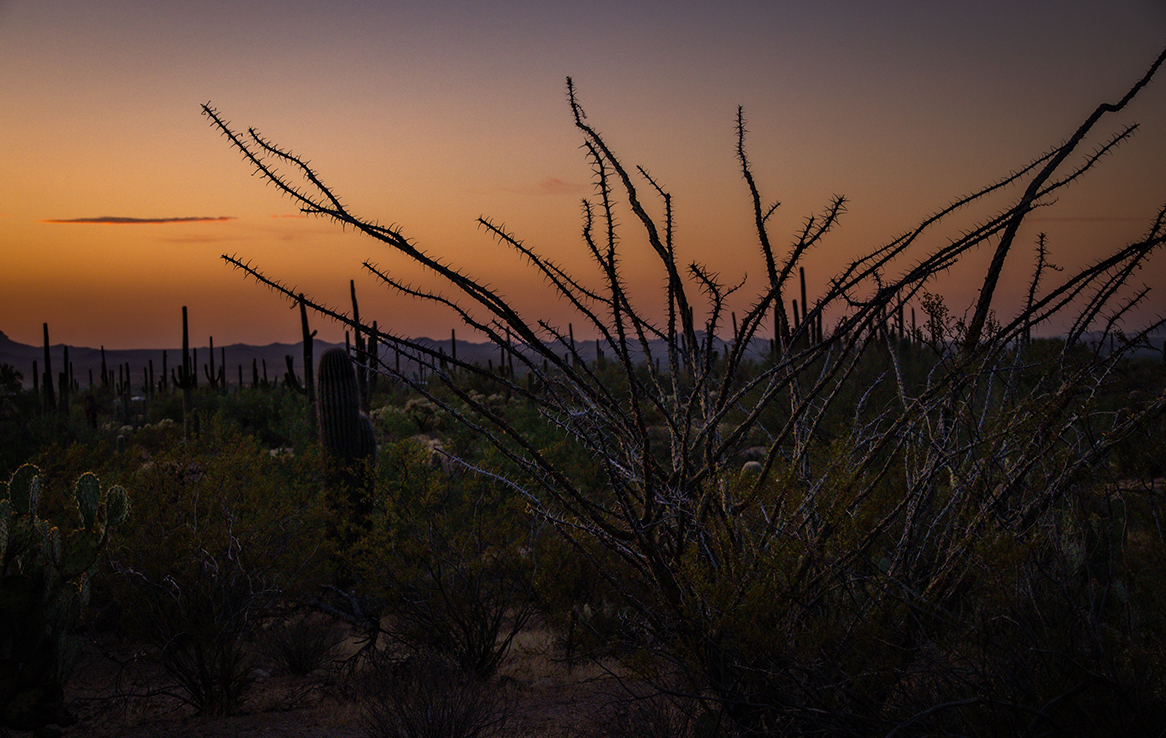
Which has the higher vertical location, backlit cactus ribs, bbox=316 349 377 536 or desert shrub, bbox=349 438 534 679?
backlit cactus ribs, bbox=316 349 377 536

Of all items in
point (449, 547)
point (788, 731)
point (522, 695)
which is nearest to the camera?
point (788, 731)

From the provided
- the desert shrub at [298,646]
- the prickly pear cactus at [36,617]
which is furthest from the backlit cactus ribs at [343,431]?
the prickly pear cactus at [36,617]

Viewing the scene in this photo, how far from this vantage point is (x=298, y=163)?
3355 mm

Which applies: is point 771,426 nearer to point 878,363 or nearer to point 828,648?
point 878,363

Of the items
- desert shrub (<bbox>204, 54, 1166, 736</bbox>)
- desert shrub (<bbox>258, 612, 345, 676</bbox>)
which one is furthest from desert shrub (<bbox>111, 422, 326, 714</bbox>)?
desert shrub (<bbox>204, 54, 1166, 736</bbox>)

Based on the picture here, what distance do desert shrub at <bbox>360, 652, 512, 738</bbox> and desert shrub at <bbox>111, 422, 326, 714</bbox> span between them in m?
1.35

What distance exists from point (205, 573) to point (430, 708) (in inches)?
106

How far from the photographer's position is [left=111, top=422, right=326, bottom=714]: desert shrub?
7156 millimetres

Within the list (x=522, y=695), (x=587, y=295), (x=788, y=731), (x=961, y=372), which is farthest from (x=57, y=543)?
(x=961, y=372)

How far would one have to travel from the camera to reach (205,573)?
7.18 metres

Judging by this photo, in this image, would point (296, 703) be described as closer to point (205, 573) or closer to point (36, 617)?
point (205, 573)

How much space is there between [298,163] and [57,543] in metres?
4.03

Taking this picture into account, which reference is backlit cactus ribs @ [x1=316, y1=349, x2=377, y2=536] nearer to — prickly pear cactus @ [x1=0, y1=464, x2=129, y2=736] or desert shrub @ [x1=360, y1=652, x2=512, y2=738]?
desert shrub @ [x1=360, y1=652, x2=512, y2=738]

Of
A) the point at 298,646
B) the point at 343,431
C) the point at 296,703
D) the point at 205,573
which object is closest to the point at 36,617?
the point at 205,573
